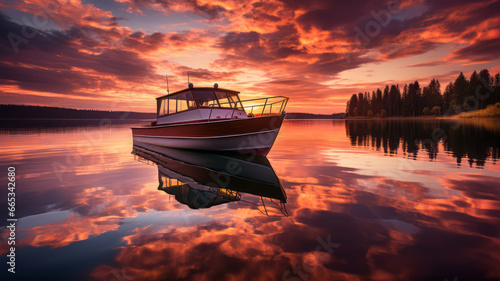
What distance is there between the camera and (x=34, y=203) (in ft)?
18.4

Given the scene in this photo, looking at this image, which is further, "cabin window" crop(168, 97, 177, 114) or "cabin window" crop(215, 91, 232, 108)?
"cabin window" crop(168, 97, 177, 114)

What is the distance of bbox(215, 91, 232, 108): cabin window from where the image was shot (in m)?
13.9

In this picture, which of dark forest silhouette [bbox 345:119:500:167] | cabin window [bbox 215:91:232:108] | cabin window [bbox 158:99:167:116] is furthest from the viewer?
cabin window [bbox 158:99:167:116]

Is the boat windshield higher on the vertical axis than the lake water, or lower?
higher

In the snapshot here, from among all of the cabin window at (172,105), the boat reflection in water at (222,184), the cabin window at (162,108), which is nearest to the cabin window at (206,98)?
the cabin window at (172,105)

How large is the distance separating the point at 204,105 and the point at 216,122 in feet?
9.34

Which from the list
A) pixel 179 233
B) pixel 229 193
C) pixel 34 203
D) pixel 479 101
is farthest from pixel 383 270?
pixel 479 101

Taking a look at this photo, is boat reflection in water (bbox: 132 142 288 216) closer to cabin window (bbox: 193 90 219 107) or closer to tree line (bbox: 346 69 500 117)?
cabin window (bbox: 193 90 219 107)

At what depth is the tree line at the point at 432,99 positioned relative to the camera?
8094 cm

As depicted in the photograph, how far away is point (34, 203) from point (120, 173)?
134 inches

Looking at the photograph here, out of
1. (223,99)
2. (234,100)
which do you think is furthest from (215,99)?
(234,100)

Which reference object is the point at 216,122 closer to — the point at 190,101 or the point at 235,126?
the point at 235,126

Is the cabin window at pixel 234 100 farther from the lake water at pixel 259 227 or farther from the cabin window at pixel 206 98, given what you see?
the lake water at pixel 259 227

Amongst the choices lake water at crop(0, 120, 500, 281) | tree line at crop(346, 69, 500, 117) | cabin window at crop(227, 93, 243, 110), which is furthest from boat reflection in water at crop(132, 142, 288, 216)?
tree line at crop(346, 69, 500, 117)
